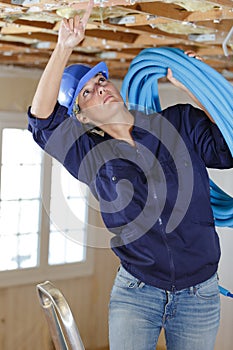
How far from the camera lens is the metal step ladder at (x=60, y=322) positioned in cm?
183

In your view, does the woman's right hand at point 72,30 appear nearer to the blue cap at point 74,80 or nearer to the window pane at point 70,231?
the blue cap at point 74,80

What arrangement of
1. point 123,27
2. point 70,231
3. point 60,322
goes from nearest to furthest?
point 60,322 → point 123,27 → point 70,231

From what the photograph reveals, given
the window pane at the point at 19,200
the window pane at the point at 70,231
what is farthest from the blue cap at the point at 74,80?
the window pane at the point at 70,231

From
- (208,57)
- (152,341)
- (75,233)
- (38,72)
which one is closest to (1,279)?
(75,233)

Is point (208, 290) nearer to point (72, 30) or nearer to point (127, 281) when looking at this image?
point (127, 281)

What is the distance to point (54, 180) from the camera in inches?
258

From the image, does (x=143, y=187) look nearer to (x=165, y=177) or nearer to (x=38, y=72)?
(x=165, y=177)

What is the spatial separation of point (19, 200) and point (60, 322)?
4.75 meters

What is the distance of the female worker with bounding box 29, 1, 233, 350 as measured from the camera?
247 cm

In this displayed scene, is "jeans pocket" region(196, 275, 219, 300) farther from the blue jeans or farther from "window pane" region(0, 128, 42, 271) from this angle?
"window pane" region(0, 128, 42, 271)

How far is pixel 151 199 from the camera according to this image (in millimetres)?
2473

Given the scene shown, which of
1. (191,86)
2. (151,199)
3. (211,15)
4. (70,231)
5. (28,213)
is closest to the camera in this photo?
(151,199)

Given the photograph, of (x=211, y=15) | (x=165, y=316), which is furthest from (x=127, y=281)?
(x=211, y=15)

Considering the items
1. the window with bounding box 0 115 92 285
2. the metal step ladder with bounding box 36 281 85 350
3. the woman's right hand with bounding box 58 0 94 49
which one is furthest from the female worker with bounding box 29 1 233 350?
the window with bounding box 0 115 92 285
